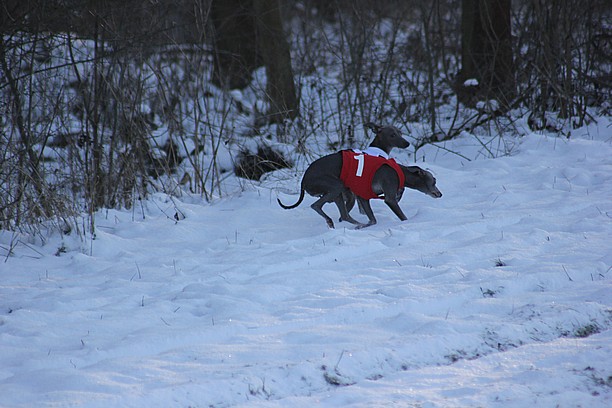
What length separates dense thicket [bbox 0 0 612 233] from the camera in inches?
355

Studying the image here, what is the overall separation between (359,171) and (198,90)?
3636 mm

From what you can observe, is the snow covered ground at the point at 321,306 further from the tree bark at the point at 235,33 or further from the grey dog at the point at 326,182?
the tree bark at the point at 235,33

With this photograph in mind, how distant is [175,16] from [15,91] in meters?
5.79

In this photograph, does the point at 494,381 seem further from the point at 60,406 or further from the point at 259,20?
the point at 259,20

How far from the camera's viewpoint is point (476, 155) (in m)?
11.8

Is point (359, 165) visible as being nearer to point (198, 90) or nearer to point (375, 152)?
point (375, 152)

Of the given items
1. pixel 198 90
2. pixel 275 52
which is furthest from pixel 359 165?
pixel 275 52

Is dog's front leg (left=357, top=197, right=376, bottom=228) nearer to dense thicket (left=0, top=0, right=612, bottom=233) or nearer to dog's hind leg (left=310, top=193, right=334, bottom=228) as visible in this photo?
dog's hind leg (left=310, top=193, right=334, bottom=228)

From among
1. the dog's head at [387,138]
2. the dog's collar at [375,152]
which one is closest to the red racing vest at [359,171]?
the dog's collar at [375,152]

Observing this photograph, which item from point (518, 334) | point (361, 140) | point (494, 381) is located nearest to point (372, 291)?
point (518, 334)

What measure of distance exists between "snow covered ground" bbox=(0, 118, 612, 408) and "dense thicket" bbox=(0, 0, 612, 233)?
3.03 ft

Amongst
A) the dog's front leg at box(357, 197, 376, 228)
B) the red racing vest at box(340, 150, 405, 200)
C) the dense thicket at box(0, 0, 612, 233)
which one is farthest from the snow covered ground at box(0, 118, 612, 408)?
the dense thicket at box(0, 0, 612, 233)

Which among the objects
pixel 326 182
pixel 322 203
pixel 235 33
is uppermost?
pixel 235 33

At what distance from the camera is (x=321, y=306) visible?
5785 mm
